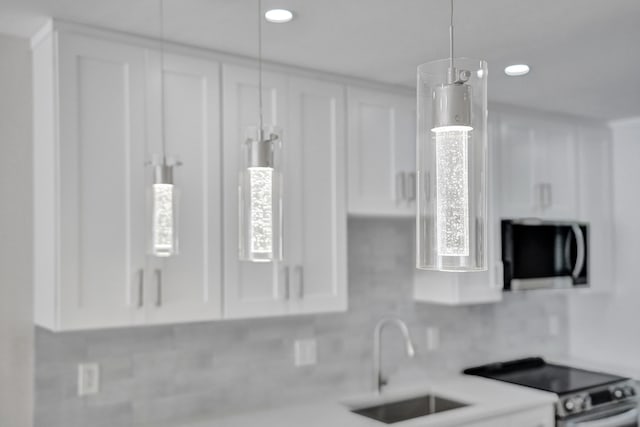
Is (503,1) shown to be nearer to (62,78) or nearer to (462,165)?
(462,165)

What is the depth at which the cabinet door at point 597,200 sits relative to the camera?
13.3 ft

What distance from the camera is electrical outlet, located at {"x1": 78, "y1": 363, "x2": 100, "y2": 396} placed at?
2553 mm

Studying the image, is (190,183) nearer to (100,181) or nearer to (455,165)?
(100,181)

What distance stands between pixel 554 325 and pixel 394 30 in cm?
284

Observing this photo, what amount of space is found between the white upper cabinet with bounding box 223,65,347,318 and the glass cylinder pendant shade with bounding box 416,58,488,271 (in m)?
1.42

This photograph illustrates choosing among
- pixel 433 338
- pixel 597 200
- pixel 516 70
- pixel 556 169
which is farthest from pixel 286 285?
pixel 597 200

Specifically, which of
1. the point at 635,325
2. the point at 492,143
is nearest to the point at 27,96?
the point at 492,143

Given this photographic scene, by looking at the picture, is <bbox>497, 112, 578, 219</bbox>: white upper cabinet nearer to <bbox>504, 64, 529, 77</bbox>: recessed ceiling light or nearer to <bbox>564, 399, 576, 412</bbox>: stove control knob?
<bbox>504, 64, 529, 77</bbox>: recessed ceiling light

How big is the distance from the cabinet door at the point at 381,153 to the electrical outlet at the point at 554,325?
180 cm

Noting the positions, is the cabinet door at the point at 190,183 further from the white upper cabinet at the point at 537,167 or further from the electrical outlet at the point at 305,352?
the white upper cabinet at the point at 537,167

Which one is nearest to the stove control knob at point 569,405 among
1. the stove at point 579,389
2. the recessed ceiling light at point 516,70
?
the stove at point 579,389

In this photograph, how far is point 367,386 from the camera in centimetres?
340

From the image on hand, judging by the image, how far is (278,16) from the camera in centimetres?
220

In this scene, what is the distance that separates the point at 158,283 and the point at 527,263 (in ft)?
7.02
